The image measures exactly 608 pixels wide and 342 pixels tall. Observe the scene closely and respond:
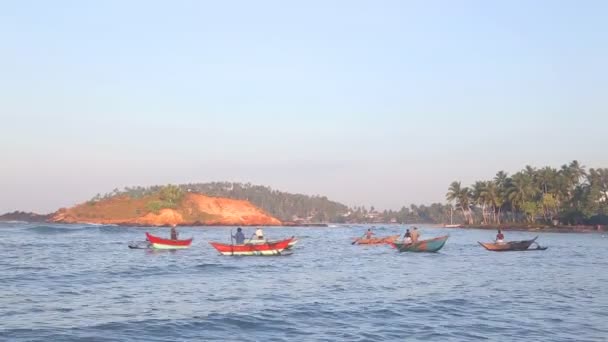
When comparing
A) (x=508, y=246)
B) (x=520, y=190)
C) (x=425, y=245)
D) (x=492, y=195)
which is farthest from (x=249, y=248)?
(x=492, y=195)

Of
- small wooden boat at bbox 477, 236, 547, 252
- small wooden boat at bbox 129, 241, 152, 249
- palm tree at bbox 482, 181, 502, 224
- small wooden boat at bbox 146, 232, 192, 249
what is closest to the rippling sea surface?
small wooden boat at bbox 477, 236, 547, 252

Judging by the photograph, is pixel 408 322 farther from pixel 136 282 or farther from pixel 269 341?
pixel 136 282

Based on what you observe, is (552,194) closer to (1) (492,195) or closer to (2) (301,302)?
(1) (492,195)

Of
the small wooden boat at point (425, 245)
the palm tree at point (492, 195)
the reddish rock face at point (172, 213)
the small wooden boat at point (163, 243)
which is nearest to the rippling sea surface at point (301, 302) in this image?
the small wooden boat at point (425, 245)

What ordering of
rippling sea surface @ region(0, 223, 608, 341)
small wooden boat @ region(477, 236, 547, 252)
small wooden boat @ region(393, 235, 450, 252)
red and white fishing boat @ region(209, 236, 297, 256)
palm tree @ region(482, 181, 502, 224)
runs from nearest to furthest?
1. rippling sea surface @ region(0, 223, 608, 341)
2. red and white fishing boat @ region(209, 236, 297, 256)
3. small wooden boat @ region(393, 235, 450, 252)
4. small wooden boat @ region(477, 236, 547, 252)
5. palm tree @ region(482, 181, 502, 224)

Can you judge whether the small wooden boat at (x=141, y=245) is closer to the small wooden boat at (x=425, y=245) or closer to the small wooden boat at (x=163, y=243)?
the small wooden boat at (x=163, y=243)

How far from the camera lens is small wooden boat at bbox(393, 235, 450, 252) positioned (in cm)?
4397

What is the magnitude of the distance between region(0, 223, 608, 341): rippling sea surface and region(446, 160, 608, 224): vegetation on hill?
7752cm

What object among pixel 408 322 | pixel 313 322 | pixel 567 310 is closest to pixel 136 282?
pixel 313 322

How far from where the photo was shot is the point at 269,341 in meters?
13.9

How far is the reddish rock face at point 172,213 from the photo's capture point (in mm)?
162125

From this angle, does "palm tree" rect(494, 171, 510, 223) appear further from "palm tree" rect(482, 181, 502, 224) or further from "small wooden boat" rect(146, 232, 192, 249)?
"small wooden boat" rect(146, 232, 192, 249)

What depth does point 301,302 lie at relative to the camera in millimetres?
19828

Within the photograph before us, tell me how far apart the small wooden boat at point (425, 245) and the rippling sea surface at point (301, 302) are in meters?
9.16
